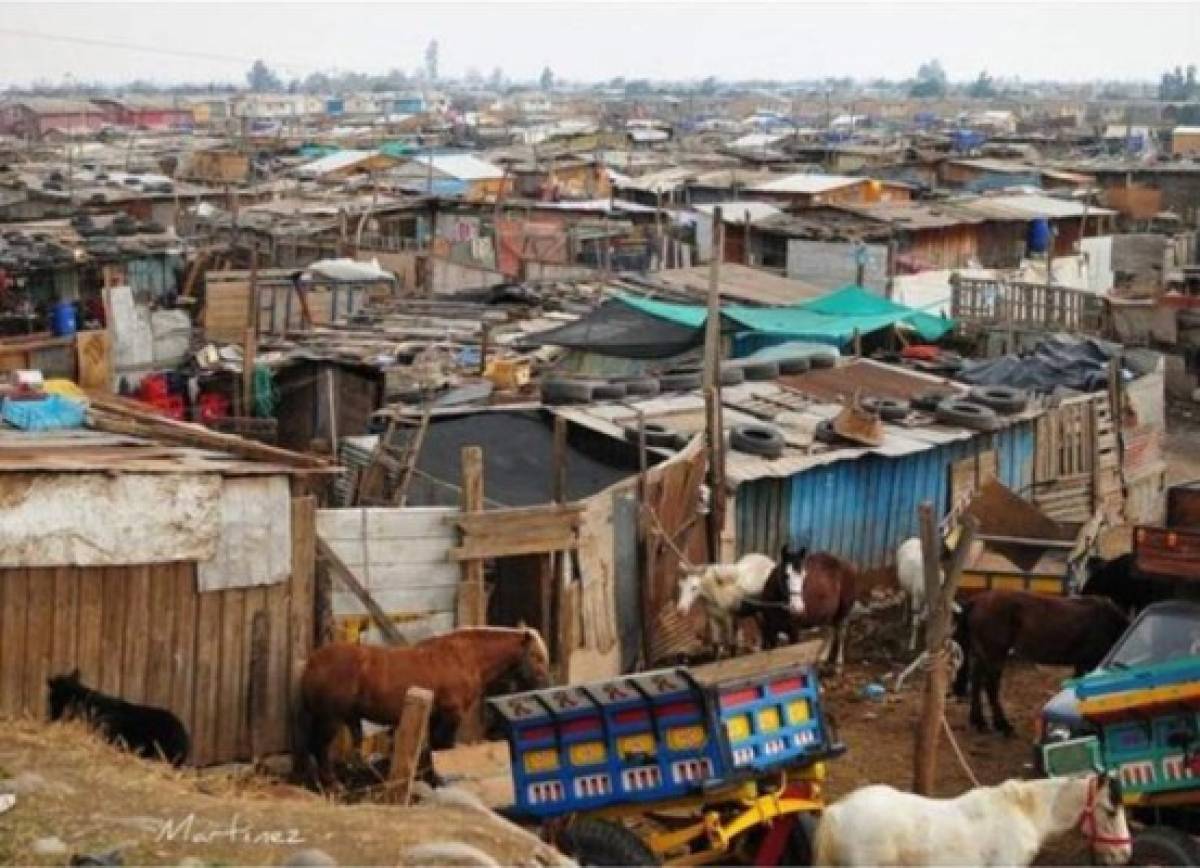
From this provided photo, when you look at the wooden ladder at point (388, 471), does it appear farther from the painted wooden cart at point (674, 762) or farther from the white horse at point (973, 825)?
the white horse at point (973, 825)

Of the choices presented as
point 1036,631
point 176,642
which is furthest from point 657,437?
point 176,642

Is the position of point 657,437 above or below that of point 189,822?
above

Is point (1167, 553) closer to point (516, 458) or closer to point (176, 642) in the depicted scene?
point (516, 458)

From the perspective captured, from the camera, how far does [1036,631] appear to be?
41.1ft

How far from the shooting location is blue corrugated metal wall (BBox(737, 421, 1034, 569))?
49.7 feet

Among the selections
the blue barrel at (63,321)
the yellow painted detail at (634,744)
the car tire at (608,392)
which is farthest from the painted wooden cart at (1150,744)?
the blue barrel at (63,321)

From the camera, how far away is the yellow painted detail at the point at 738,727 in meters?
8.77

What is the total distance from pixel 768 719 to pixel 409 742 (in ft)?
7.55

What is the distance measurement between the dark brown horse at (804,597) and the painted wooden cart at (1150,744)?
3.76m

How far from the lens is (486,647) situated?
10.7 metres

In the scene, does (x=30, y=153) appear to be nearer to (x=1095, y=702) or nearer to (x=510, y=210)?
(x=510, y=210)

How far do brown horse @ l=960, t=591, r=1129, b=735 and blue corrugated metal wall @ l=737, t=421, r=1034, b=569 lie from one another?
2789mm

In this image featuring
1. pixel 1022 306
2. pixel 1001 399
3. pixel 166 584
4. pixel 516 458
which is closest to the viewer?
pixel 166 584

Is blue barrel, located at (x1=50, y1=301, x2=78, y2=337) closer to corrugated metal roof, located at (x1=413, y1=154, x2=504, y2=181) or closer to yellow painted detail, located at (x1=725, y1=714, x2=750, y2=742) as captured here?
yellow painted detail, located at (x1=725, y1=714, x2=750, y2=742)
